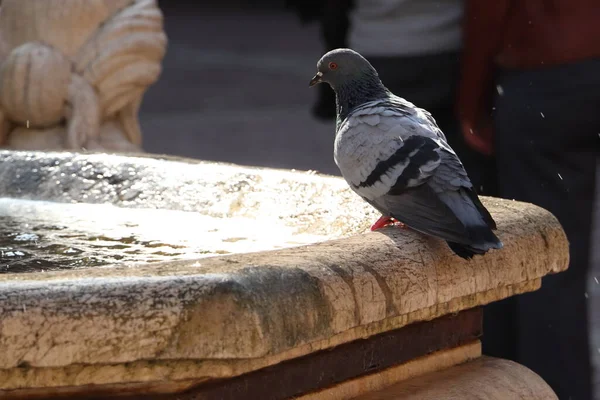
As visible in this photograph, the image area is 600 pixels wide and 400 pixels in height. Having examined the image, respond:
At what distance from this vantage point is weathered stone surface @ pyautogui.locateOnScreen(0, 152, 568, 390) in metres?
1.53

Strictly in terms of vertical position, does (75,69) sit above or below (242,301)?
above

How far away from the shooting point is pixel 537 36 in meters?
3.12

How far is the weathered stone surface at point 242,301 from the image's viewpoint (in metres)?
1.53

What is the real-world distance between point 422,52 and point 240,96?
741 cm

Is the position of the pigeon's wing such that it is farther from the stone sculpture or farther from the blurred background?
the blurred background

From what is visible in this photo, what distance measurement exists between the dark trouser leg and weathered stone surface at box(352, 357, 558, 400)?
938mm

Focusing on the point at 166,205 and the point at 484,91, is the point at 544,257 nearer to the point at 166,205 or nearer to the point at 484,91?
the point at 166,205

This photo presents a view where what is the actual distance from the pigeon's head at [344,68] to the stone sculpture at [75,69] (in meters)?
1.66

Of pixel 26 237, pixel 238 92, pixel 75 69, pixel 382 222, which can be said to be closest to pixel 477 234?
pixel 382 222

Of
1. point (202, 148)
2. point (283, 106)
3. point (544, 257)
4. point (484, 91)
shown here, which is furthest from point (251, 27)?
point (544, 257)

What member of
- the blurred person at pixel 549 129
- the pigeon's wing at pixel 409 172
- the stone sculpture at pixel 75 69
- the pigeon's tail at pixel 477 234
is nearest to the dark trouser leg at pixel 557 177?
the blurred person at pixel 549 129

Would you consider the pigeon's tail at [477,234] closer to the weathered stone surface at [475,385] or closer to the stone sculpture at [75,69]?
the weathered stone surface at [475,385]

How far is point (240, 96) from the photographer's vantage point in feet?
35.4

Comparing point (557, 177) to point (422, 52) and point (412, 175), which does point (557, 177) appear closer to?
point (422, 52)
